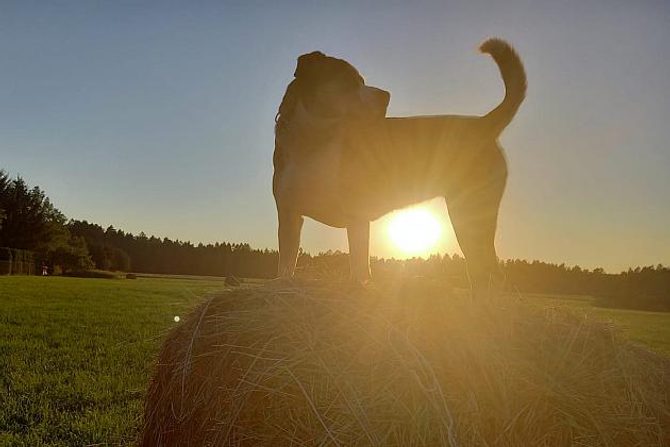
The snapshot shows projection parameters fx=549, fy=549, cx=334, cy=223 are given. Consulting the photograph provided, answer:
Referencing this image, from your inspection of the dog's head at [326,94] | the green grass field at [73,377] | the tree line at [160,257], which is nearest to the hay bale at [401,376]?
the green grass field at [73,377]

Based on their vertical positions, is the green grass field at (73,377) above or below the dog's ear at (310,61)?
below

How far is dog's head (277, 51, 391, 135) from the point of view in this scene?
4156 millimetres

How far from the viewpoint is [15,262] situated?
145 feet

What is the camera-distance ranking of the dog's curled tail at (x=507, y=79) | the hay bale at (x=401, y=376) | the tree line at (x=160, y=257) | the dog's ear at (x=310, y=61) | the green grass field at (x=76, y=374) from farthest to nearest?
the tree line at (x=160, y=257) < the dog's curled tail at (x=507, y=79) < the dog's ear at (x=310, y=61) < the green grass field at (x=76, y=374) < the hay bale at (x=401, y=376)

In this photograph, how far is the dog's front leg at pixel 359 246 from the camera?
13.8 ft

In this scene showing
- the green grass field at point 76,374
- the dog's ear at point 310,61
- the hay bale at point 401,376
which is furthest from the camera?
the dog's ear at point 310,61

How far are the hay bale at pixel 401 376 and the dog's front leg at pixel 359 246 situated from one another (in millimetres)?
1568

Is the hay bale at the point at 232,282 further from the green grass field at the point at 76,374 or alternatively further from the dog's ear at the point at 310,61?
the dog's ear at the point at 310,61

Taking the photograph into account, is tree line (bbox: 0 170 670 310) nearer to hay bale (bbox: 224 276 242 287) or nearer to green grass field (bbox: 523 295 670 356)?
green grass field (bbox: 523 295 670 356)

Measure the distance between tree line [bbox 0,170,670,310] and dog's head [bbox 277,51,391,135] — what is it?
1543 cm

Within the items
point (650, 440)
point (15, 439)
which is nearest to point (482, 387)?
point (650, 440)

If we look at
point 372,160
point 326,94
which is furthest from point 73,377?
point 326,94

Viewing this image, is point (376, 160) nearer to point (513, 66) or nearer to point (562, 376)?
point (513, 66)

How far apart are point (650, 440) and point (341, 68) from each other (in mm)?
3104
